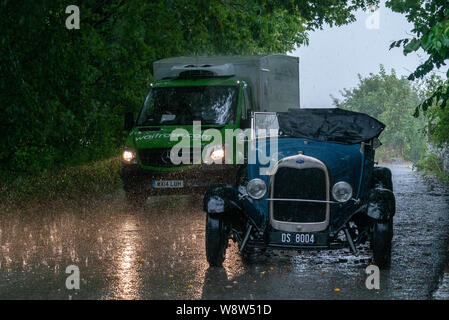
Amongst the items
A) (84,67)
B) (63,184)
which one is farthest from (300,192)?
(63,184)

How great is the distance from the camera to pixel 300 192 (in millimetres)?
8336

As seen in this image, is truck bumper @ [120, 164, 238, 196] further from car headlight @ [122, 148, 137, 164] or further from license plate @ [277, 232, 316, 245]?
license plate @ [277, 232, 316, 245]

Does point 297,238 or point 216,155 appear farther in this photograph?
point 216,155

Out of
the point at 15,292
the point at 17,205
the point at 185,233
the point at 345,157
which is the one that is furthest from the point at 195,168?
the point at 15,292

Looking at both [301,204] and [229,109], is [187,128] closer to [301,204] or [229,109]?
[229,109]

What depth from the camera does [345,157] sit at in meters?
8.67

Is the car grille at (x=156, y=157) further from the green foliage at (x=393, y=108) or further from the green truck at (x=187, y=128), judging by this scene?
the green foliage at (x=393, y=108)

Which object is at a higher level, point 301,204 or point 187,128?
point 187,128

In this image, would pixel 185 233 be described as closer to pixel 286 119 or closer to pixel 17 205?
pixel 286 119

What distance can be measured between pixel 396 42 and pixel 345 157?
12.1ft

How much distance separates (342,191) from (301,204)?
1.66 feet

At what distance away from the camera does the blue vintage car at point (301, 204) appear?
8227mm

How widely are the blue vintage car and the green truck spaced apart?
4462 millimetres

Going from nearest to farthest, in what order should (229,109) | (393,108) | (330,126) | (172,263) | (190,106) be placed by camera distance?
1. (172,263)
2. (330,126)
3. (229,109)
4. (190,106)
5. (393,108)
